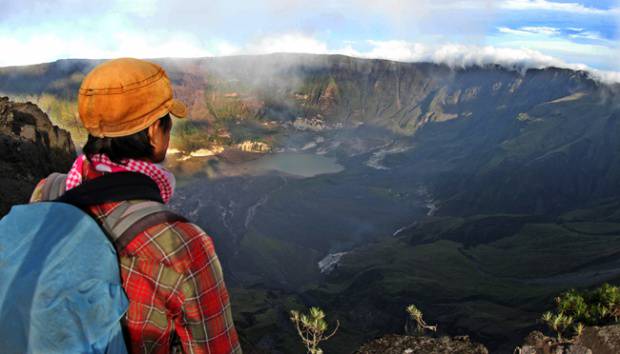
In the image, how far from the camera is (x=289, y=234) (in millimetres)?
156875

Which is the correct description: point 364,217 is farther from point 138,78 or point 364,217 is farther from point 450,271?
point 138,78

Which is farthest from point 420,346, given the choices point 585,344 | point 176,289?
point 176,289

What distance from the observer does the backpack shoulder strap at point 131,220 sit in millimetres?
2697

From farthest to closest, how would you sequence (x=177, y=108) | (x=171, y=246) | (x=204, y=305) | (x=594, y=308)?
(x=594, y=308)
(x=177, y=108)
(x=204, y=305)
(x=171, y=246)

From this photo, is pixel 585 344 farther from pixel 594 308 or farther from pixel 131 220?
pixel 131 220

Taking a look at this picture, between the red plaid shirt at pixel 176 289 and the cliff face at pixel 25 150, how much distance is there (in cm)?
3358

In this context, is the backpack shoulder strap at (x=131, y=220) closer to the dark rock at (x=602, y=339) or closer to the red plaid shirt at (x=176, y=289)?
the red plaid shirt at (x=176, y=289)

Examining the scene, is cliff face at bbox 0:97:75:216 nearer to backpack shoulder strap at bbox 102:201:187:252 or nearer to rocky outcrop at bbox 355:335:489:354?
rocky outcrop at bbox 355:335:489:354

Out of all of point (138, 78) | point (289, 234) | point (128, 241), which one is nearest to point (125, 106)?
point (138, 78)

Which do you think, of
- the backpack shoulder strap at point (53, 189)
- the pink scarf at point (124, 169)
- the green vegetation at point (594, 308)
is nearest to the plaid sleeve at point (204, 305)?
the pink scarf at point (124, 169)

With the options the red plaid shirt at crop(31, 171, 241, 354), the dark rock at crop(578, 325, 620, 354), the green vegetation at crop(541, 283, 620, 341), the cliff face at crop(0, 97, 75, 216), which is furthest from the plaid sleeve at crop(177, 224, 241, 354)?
the cliff face at crop(0, 97, 75, 216)

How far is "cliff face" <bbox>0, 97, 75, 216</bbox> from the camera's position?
3688 cm

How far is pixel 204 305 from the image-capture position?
277cm

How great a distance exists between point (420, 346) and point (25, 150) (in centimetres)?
4816
